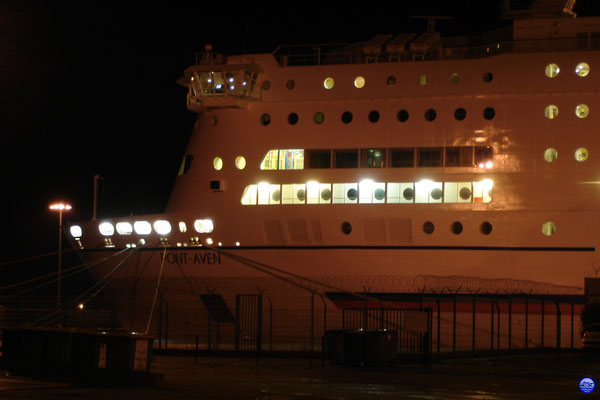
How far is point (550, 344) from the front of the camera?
79.6ft

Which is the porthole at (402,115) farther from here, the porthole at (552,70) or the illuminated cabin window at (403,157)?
the porthole at (552,70)

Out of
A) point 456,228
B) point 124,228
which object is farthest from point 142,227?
point 456,228

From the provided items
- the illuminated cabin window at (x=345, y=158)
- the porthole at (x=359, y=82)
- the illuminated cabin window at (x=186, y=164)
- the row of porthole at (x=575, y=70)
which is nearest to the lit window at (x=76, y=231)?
the illuminated cabin window at (x=186, y=164)

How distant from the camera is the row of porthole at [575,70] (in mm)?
24719

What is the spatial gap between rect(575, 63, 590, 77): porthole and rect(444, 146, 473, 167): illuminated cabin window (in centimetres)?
371

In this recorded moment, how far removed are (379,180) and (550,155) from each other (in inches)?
193

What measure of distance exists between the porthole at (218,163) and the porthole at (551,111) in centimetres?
970

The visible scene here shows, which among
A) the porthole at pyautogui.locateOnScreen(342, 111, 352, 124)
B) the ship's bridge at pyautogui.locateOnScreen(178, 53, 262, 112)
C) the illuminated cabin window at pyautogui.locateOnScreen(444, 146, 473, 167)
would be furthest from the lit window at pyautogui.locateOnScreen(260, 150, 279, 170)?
the illuminated cabin window at pyautogui.locateOnScreen(444, 146, 473, 167)

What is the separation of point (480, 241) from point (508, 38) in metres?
6.55

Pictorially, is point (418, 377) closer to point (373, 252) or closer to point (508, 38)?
point (373, 252)

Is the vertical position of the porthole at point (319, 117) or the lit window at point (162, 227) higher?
the porthole at point (319, 117)

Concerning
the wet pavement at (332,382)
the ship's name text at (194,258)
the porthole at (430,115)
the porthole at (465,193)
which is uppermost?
the porthole at (430,115)

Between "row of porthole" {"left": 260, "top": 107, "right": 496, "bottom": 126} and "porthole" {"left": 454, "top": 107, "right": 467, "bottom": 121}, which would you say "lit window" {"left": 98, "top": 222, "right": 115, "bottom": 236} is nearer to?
"row of porthole" {"left": 260, "top": 107, "right": 496, "bottom": 126}

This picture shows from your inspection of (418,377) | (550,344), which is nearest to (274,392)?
(418,377)
